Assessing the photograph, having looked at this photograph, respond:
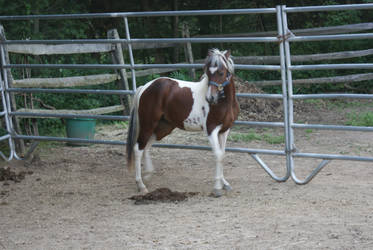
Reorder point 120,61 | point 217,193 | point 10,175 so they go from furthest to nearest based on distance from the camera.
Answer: point 120,61
point 10,175
point 217,193

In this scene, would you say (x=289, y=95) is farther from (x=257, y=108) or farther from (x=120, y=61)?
(x=257, y=108)

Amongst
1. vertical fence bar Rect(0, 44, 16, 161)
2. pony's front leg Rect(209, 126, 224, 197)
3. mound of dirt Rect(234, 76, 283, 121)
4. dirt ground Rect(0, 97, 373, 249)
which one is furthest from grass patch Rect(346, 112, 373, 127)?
vertical fence bar Rect(0, 44, 16, 161)

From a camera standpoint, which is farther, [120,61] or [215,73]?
[120,61]

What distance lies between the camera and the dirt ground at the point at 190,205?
13.1 feet

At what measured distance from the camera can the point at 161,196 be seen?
5172 mm

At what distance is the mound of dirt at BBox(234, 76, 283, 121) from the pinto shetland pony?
360 centimetres

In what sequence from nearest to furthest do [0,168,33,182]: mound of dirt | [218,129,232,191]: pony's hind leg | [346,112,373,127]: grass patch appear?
[218,129,232,191]: pony's hind leg
[0,168,33,182]: mound of dirt
[346,112,373,127]: grass patch

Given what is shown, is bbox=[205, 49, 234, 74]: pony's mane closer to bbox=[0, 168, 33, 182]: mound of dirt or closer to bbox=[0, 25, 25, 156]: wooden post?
bbox=[0, 168, 33, 182]: mound of dirt

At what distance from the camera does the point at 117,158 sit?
7090 millimetres

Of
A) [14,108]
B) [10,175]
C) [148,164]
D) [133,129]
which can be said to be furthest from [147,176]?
[14,108]

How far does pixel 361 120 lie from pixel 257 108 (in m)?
1.82

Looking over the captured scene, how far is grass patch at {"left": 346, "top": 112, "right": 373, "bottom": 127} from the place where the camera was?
26.2 ft

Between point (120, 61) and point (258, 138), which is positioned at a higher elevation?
point (120, 61)

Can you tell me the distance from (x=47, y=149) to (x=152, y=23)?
21.2ft
